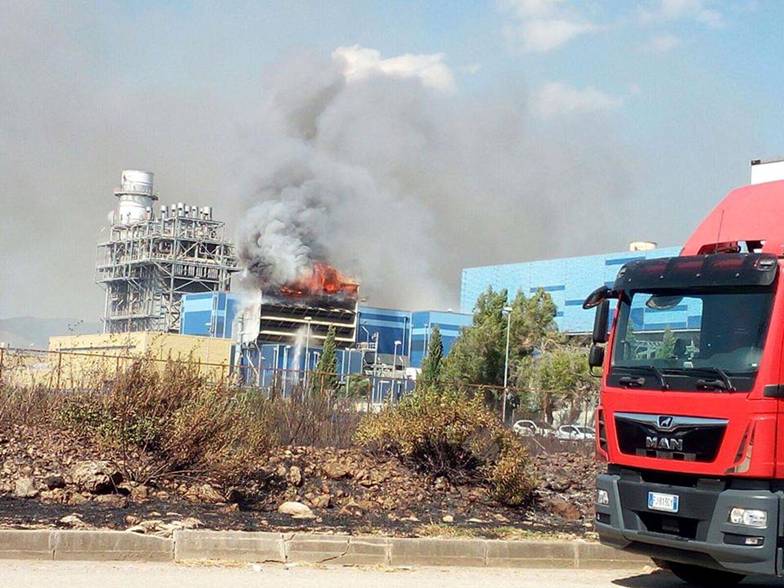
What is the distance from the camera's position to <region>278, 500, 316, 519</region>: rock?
14117 millimetres

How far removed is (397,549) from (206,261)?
9016cm

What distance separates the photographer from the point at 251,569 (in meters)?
11.1

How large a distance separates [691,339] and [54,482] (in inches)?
328

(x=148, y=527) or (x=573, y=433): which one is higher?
(x=573, y=433)

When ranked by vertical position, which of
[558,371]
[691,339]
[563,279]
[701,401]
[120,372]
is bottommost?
[701,401]

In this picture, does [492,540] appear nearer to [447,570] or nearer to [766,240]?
[447,570]

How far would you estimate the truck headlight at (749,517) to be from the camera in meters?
9.67

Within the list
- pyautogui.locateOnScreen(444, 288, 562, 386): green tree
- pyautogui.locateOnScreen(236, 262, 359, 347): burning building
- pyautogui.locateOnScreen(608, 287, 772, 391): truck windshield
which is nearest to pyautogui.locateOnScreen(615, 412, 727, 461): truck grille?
pyautogui.locateOnScreen(608, 287, 772, 391): truck windshield

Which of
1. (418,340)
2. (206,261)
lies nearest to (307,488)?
(418,340)

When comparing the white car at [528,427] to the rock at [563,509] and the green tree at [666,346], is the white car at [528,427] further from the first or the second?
the green tree at [666,346]

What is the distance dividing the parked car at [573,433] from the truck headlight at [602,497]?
13.8 metres

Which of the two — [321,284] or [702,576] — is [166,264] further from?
[702,576]

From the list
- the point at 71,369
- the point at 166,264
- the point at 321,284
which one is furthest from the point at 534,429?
the point at 166,264

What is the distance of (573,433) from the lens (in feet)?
86.3
